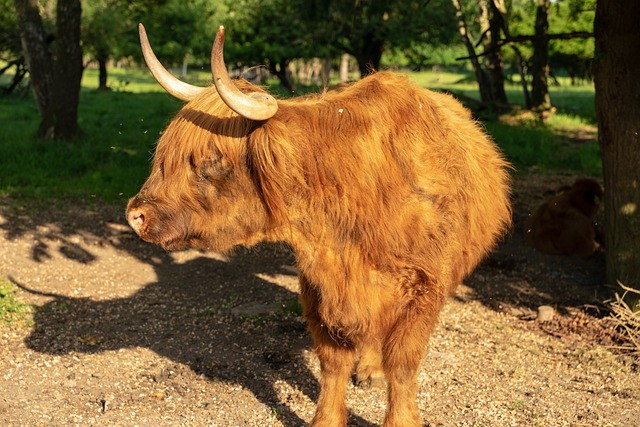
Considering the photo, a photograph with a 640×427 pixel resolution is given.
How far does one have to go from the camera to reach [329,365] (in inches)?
188

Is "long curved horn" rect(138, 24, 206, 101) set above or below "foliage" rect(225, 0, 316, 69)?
below

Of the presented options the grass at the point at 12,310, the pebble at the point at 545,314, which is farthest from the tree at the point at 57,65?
the pebble at the point at 545,314

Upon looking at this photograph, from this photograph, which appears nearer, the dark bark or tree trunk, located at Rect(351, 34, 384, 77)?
the dark bark

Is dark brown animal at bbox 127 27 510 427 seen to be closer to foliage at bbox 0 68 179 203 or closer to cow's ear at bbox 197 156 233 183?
cow's ear at bbox 197 156 233 183

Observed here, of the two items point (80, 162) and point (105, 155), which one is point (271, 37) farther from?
point (80, 162)

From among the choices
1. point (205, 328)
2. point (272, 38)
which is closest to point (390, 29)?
point (272, 38)

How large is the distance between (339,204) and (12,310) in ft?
12.6

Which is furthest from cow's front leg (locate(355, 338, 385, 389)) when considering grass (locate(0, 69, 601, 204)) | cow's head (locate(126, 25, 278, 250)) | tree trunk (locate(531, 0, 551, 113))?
tree trunk (locate(531, 0, 551, 113))

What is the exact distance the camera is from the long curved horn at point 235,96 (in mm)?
3398

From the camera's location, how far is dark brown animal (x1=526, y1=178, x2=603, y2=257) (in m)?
8.71

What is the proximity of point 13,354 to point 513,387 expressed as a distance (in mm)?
3673

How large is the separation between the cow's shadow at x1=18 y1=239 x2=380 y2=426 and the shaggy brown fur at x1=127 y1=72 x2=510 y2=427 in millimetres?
964

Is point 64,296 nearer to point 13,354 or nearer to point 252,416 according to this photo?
point 13,354

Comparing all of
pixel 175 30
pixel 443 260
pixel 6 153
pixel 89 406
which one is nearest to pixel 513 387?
pixel 443 260
